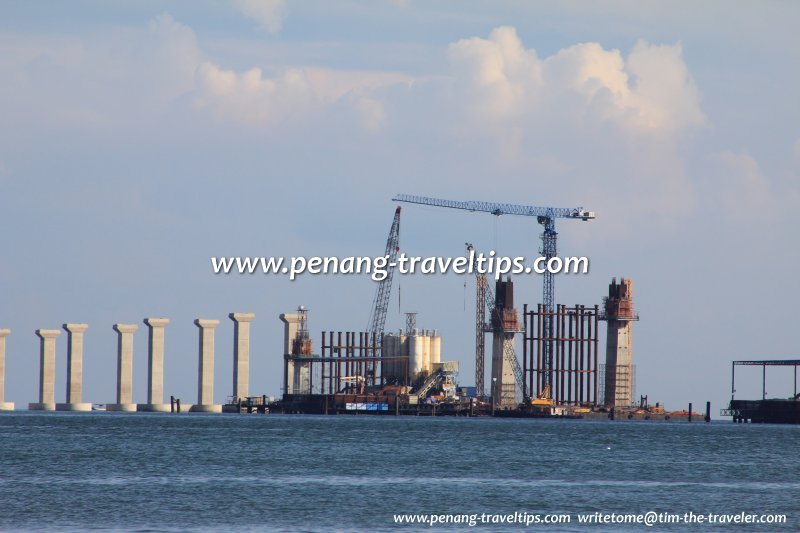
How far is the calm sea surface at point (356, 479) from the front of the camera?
69.4 meters

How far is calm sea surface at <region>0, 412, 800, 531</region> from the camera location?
69375 mm

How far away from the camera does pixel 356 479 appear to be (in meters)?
89.3

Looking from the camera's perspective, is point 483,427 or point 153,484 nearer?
point 153,484

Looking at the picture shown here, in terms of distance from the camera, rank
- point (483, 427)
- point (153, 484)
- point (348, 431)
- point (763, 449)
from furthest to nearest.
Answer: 1. point (483, 427)
2. point (348, 431)
3. point (763, 449)
4. point (153, 484)

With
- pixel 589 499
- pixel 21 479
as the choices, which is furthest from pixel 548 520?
pixel 21 479

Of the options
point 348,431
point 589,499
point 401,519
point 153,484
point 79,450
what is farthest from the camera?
point 348,431

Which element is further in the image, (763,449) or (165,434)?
(165,434)

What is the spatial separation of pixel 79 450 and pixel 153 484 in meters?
35.9

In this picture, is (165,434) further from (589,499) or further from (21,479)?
(589,499)

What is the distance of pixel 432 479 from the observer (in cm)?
8994

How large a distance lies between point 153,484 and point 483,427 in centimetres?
10184

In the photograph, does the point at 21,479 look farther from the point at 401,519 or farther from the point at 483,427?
the point at 483,427

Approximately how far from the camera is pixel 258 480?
8750 cm

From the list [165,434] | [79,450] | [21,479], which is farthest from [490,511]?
[165,434]
